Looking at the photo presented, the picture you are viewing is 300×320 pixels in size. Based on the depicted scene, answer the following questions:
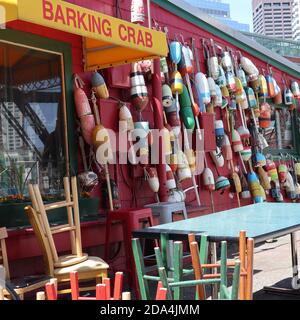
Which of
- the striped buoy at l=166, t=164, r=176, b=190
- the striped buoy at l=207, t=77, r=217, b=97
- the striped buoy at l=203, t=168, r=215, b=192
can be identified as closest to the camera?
the striped buoy at l=166, t=164, r=176, b=190

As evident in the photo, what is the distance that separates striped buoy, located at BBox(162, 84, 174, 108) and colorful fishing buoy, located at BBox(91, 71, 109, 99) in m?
1.10

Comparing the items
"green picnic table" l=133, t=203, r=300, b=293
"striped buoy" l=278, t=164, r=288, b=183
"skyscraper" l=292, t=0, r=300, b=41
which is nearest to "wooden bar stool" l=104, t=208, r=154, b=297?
Result: "green picnic table" l=133, t=203, r=300, b=293

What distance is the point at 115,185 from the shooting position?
5.70 meters

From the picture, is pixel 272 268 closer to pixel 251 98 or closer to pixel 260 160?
pixel 260 160

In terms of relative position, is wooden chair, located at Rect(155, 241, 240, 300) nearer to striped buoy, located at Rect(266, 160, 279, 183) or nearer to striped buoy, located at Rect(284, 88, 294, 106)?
striped buoy, located at Rect(266, 160, 279, 183)

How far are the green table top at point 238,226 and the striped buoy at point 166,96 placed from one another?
7.37 ft

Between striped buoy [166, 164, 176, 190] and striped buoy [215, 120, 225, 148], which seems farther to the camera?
striped buoy [215, 120, 225, 148]

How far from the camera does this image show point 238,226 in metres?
3.62

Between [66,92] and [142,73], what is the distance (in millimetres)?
1146

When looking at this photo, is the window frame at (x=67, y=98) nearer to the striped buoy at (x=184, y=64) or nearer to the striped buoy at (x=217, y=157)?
the striped buoy at (x=184, y=64)

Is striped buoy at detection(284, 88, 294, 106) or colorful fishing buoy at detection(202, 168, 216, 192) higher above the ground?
striped buoy at detection(284, 88, 294, 106)

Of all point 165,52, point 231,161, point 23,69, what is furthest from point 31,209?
point 231,161

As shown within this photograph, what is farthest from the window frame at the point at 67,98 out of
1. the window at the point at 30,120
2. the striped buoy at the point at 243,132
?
the striped buoy at the point at 243,132

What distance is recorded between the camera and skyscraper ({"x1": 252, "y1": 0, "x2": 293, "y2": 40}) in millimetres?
66312
